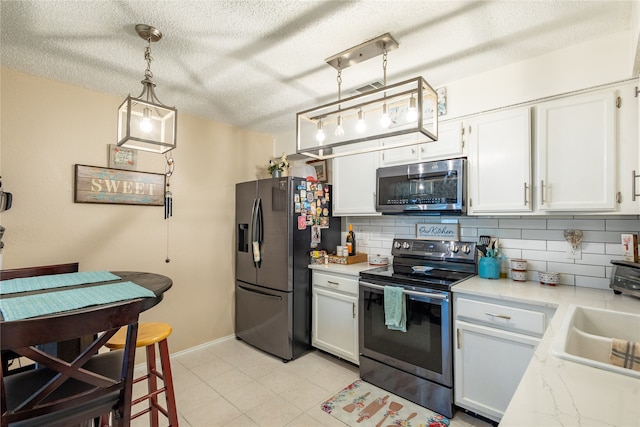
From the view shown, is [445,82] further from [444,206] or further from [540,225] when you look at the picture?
[540,225]

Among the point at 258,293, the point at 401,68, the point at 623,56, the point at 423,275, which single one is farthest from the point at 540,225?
the point at 258,293

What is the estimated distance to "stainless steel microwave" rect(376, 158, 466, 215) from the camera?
90.4 inches

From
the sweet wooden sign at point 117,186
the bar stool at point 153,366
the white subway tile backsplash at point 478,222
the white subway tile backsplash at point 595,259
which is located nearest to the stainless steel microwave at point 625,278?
the white subway tile backsplash at point 595,259

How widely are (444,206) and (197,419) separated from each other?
2307mm

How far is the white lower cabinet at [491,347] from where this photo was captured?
1.80 meters

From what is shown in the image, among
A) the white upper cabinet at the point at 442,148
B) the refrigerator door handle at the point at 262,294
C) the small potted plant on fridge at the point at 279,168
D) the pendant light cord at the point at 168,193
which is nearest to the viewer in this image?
the white upper cabinet at the point at 442,148

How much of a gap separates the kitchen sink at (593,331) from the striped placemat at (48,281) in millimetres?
2163

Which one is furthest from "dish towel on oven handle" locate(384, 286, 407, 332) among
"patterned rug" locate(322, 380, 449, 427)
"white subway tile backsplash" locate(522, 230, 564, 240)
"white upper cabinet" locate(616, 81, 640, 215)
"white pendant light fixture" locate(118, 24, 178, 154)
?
"white pendant light fixture" locate(118, 24, 178, 154)

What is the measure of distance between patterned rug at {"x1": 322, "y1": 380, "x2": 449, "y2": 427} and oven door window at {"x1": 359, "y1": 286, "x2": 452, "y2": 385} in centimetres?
23

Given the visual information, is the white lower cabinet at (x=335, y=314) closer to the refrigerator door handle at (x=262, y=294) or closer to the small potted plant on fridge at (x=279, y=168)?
the refrigerator door handle at (x=262, y=294)

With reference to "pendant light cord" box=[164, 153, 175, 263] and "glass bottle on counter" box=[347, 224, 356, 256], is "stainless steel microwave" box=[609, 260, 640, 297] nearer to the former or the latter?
"glass bottle on counter" box=[347, 224, 356, 256]

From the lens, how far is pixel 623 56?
1.77m

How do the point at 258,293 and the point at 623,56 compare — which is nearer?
the point at 623,56

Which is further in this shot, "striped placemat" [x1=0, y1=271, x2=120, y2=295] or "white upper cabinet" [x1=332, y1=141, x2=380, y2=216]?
"white upper cabinet" [x1=332, y1=141, x2=380, y2=216]
